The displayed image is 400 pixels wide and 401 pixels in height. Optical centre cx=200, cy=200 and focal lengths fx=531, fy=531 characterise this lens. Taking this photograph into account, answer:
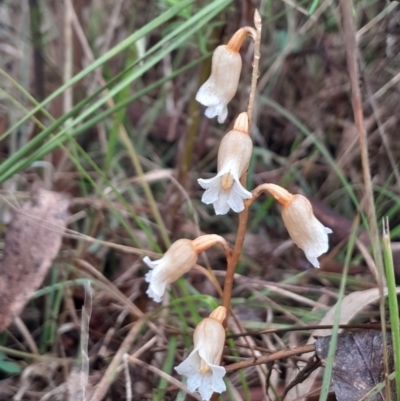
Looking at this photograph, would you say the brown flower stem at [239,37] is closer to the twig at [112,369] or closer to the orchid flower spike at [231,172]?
the orchid flower spike at [231,172]

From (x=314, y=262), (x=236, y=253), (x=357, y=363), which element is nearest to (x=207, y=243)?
(x=236, y=253)

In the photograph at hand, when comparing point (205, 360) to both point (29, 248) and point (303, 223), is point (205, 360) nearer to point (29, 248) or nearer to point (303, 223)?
point (303, 223)

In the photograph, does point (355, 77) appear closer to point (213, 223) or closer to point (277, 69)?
point (213, 223)

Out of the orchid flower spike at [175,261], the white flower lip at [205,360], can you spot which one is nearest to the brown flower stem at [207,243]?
the orchid flower spike at [175,261]

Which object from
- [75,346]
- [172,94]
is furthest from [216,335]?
[172,94]

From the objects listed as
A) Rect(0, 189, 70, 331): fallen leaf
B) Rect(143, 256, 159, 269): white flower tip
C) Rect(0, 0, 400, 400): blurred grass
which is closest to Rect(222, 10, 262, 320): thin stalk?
Rect(143, 256, 159, 269): white flower tip

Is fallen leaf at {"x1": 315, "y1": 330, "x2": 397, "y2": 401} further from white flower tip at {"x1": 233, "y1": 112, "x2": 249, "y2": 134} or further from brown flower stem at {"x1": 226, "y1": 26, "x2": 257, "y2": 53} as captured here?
brown flower stem at {"x1": 226, "y1": 26, "x2": 257, "y2": 53}
